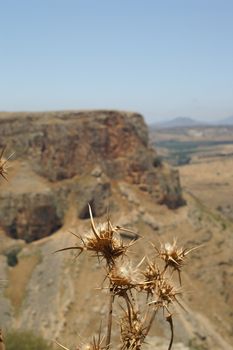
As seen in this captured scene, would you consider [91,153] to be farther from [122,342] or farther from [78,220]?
[122,342]

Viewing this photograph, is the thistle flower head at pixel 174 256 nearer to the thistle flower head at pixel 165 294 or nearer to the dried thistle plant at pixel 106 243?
the thistle flower head at pixel 165 294

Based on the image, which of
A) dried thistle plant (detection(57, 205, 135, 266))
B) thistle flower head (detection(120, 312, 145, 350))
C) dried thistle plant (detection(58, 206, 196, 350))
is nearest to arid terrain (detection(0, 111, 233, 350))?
thistle flower head (detection(120, 312, 145, 350))

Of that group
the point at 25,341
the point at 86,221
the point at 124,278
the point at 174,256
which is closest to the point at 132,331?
the point at 124,278

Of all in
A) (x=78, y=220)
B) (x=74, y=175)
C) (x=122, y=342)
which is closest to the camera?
(x=122, y=342)

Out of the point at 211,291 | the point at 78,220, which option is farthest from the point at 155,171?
the point at 211,291

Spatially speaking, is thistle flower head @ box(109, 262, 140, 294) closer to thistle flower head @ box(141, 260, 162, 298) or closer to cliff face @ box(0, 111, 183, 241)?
thistle flower head @ box(141, 260, 162, 298)

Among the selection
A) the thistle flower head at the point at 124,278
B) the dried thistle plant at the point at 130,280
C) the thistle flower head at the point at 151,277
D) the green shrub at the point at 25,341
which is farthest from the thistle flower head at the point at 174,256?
the green shrub at the point at 25,341

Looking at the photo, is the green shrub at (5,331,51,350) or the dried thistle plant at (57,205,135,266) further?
the green shrub at (5,331,51,350)
